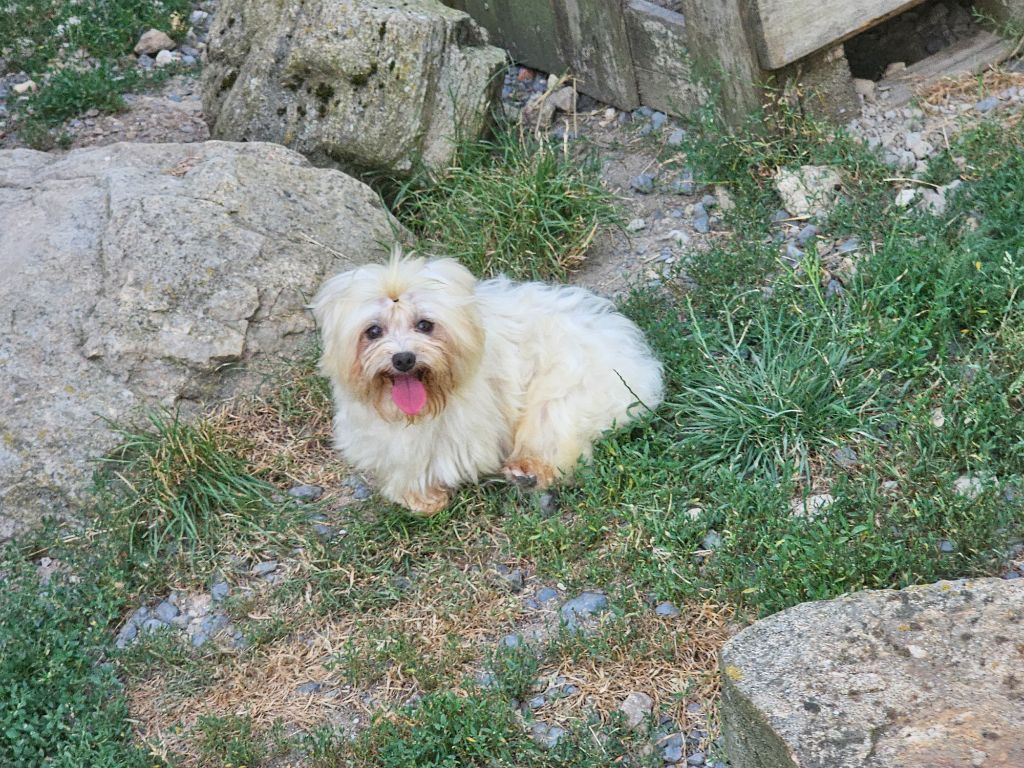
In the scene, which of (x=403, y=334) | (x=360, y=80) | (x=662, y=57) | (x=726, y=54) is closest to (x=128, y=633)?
(x=403, y=334)

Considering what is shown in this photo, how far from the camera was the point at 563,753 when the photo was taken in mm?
3561

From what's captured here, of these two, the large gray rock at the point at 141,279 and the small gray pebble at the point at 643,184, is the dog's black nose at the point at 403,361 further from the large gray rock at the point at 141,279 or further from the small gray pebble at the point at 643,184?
the small gray pebble at the point at 643,184

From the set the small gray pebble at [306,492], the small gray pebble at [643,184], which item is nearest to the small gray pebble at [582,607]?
the small gray pebble at [306,492]

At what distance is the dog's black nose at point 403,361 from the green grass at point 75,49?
4007 millimetres

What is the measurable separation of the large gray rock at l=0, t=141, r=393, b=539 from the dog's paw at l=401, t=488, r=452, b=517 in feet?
3.92

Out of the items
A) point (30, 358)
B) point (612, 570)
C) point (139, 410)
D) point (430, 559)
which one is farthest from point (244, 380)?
point (612, 570)

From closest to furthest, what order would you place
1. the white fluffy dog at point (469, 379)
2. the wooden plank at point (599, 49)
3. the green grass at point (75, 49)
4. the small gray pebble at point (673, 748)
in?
the small gray pebble at point (673, 748)
the white fluffy dog at point (469, 379)
the wooden plank at point (599, 49)
the green grass at point (75, 49)

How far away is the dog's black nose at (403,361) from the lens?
4113 mm

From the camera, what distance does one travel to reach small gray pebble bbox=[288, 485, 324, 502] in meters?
5.01

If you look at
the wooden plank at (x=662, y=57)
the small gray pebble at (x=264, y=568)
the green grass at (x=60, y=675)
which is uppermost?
the wooden plank at (x=662, y=57)

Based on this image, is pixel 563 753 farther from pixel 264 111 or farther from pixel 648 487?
pixel 264 111

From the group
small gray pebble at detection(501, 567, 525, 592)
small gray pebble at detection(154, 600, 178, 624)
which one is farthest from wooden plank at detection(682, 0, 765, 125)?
small gray pebble at detection(154, 600, 178, 624)

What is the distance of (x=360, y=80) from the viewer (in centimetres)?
600

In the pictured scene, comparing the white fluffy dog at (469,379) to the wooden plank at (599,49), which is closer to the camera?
the white fluffy dog at (469,379)
